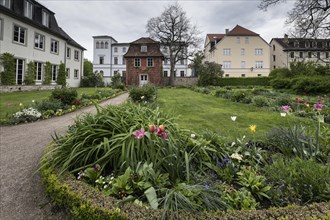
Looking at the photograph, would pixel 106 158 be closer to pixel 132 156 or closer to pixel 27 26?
pixel 132 156

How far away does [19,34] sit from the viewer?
16.9 m

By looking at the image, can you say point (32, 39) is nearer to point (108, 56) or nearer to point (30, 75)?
point (30, 75)

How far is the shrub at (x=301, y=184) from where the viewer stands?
1.96 metres

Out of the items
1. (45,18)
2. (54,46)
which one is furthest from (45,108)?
(45,18)

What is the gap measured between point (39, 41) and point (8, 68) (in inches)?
208

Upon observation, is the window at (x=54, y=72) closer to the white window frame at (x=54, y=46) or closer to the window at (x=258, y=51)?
the white window frame at (x=54, y=46)

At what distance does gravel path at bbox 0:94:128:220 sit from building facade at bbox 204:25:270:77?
42.1 meters

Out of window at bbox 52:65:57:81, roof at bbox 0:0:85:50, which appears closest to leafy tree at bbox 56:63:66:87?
window at bbox 52:65:57:81

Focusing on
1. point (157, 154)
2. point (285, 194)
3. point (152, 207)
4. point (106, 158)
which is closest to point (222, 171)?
point (285, 194)

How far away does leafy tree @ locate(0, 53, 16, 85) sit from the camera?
1525 centimetres

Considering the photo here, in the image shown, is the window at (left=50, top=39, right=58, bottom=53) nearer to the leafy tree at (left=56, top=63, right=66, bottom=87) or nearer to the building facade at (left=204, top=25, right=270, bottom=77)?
the leafy tree at (left=56, top=63, right=66, bottom=87)

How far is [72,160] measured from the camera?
103 inches

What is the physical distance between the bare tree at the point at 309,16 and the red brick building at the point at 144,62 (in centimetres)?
1598

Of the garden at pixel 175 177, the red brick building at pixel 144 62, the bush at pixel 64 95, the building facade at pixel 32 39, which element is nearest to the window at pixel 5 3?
the building facade at pixel 32 39
